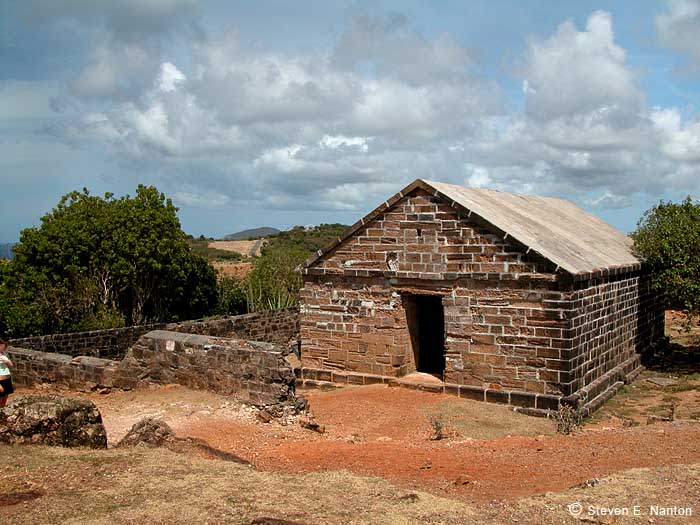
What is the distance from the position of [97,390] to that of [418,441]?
6553 mm

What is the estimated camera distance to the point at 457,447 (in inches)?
380

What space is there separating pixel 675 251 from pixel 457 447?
34.0 ft

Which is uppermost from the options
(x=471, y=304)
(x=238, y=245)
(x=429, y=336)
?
→ (x=238, y=245)

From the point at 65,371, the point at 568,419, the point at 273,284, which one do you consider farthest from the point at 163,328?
the point at 568,419

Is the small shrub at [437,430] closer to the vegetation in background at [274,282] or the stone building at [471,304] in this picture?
the stone building at [471,304]

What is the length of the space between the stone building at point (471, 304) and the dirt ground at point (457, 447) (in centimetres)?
62

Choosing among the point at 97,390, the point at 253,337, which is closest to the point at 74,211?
the point at 253,337

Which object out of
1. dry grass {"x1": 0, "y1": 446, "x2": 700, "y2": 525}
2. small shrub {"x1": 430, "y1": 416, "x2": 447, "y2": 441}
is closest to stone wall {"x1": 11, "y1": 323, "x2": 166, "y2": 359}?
dry grass {"x1": 0, "y1": 446, "x2": 700, "y2": 525}

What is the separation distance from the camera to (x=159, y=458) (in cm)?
756

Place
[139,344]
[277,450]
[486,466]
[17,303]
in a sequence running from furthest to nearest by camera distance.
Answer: [17,303] → [139,344] → [277,450] → [486,466]

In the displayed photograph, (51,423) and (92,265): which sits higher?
(92,265)

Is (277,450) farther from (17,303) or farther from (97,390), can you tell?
(17,303)

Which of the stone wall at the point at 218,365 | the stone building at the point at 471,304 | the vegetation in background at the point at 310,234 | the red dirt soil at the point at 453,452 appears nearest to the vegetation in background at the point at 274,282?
the stone building at the point at 471,304
